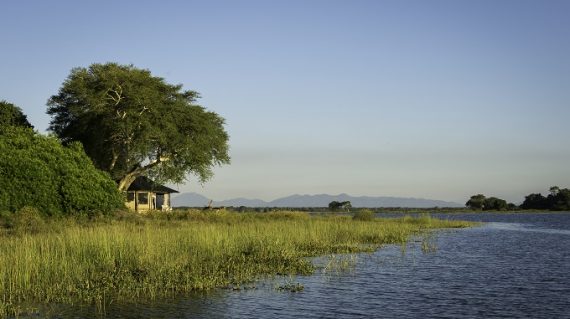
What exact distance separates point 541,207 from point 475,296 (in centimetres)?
15285

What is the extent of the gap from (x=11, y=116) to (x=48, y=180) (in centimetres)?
1596

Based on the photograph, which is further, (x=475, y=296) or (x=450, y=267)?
(x=450, y=267)

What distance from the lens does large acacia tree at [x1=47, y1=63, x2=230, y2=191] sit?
145 ft

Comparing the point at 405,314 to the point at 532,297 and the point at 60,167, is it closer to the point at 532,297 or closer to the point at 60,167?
the point at 532,297

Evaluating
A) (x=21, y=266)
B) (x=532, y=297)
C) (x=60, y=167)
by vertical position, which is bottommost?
(x=532, y=297)

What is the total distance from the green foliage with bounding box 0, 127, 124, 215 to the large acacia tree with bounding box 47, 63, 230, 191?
8377 millimetres

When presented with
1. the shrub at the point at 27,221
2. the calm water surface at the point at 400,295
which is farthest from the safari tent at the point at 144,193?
the calm water surface at the point at 400,295

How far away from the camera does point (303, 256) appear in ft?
84.7

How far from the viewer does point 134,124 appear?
144 ft

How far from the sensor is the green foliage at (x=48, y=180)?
32.1 m

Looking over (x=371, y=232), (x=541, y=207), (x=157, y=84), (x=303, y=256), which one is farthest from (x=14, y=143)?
(x=541, y=207)

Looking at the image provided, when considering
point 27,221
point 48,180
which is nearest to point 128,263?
point 27,221

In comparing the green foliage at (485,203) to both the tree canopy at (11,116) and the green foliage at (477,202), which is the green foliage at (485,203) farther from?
the tree canopy at (11,116)

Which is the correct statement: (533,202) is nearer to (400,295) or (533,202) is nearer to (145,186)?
(145,186)
